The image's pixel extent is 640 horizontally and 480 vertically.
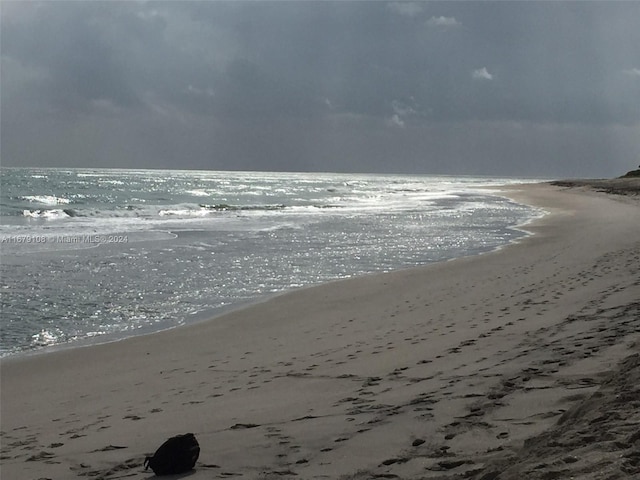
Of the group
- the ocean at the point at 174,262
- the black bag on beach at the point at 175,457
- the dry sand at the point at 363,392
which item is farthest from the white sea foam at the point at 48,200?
the black bag on beach at the point at 175,457

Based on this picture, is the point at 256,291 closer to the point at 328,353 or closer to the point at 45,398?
the point at 328,353

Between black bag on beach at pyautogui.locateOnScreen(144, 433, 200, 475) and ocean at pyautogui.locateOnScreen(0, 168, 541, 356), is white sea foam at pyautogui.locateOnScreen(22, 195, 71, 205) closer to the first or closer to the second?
A: ocean at pyautogui.locateOnScreen(0, 168, 541, 356)

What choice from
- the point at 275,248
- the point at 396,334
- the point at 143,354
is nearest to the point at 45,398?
the point at 143,354

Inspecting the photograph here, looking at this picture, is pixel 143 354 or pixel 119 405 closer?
pixel 119 405

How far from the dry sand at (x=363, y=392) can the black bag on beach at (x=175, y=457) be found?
131mm

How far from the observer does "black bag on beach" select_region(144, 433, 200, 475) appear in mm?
4191

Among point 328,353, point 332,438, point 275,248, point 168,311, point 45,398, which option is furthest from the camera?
point 275,248

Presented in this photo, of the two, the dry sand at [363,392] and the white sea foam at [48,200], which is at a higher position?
A: the white sea foam at [48,200]

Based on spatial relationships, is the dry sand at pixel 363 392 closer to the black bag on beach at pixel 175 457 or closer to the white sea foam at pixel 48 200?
the black bag on beach at pixel 175 457

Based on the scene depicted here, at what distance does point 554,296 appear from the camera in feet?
32.4

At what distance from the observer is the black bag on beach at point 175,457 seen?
4.19m

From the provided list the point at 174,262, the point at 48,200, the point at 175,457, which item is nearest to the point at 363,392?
the point at 175,457

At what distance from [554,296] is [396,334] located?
3129mm

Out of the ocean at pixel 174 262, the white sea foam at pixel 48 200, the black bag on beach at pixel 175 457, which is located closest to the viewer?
the black bag on beach at pixel 175 457
